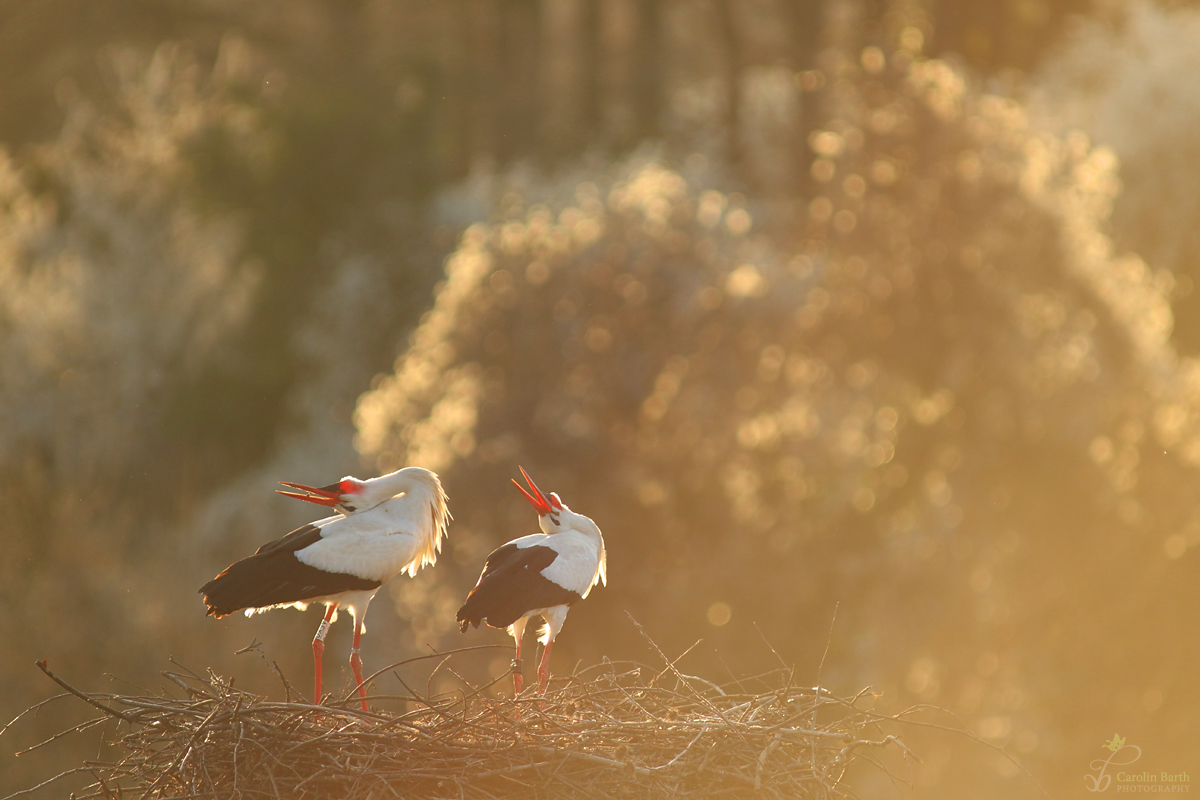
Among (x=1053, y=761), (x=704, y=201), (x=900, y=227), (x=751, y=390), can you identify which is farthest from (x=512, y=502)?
(x=1053, y=761)

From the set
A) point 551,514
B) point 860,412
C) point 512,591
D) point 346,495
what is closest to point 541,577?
point 512,591

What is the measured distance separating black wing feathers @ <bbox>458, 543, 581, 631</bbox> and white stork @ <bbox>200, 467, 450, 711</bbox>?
0.33 m

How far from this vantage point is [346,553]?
5.25 m

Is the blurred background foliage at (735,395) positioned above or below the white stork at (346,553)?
above

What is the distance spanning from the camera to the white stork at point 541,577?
17.5ft

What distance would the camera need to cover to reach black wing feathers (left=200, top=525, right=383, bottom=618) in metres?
5.05

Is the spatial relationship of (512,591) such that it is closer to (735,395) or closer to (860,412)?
(735,395)

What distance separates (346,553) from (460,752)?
1.08m

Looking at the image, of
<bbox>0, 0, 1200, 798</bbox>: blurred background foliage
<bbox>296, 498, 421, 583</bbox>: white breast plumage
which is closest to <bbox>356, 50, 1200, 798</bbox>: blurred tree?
<bbox>0, 0, 1200, 798</bbox>: blurred background foliage

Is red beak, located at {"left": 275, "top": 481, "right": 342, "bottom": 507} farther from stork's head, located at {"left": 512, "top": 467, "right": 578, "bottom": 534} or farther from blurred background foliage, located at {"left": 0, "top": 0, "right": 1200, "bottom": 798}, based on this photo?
blurred background foliage, located at {"left": 0, "top": 0, "right": 1200, "bottom": 798}

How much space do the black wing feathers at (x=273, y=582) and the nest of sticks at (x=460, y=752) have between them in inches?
15.6

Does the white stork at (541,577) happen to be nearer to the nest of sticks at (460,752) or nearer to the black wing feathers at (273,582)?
the nest of sticks at (460,752)

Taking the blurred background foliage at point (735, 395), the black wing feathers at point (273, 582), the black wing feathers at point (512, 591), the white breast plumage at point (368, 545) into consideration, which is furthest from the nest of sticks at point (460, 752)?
the blurred background foliage at point (735, 395)

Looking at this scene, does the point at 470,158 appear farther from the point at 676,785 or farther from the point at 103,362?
the point at 676,785
